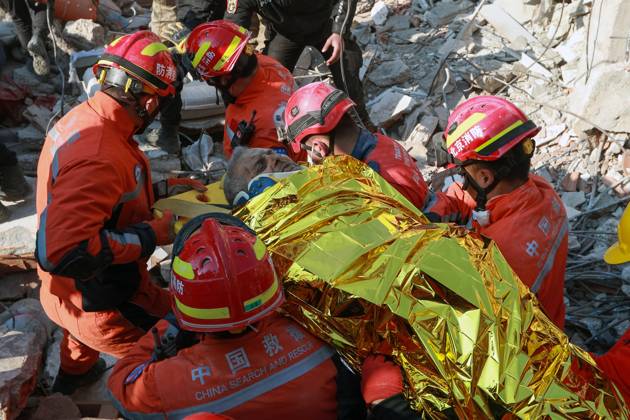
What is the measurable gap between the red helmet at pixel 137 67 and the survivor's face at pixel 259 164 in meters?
0.53

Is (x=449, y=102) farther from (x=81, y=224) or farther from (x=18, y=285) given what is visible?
(x=81, y=224)

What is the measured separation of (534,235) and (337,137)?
1.19 metres

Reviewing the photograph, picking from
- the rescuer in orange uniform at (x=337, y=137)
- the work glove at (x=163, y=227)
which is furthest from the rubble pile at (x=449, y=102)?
the rescuer in orange uniform at (x=337, y=137)

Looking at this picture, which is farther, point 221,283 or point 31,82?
point 31,82

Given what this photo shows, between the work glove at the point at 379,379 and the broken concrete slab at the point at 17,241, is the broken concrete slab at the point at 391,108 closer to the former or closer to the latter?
the broken concrete slab at the point at 17,241

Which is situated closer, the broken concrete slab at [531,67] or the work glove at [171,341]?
the work glove at [171,341]

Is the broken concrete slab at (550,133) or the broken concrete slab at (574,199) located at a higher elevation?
the broken concrete slab at (550,133)

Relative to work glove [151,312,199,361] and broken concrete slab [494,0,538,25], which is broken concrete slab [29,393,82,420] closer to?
work glove [151,312,199,361]

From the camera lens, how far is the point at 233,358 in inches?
81.8

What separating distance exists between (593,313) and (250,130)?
8.40 ft

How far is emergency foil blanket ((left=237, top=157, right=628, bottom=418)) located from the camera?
1.98 metres

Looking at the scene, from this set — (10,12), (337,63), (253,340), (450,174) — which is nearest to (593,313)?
(450,174)

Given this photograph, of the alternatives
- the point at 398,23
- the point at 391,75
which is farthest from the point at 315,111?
the point at 398,23

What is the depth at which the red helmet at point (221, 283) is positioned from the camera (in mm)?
2027
